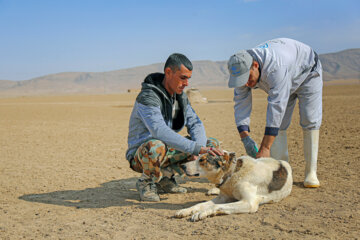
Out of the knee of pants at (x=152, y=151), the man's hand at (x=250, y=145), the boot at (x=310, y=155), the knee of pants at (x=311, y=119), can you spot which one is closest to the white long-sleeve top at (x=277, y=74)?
the man's hand at (x=250, y=145)

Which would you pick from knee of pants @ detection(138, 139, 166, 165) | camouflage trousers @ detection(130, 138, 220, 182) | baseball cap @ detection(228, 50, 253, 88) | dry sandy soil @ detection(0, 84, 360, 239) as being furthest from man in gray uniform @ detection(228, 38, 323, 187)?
knee of pants @ detection(138, 139, 166, 165)

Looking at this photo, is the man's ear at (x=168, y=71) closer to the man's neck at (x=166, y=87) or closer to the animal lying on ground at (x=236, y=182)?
the man's neck at (x=166, y=87)

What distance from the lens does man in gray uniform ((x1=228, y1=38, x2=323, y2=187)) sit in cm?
457

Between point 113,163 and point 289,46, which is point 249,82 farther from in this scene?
point 113,163

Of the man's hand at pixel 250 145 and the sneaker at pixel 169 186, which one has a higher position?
the man's hand at pixel 250 145

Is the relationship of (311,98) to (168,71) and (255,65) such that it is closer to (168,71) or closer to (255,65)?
(255,65)

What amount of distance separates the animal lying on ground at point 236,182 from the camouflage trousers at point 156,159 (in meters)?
0.45

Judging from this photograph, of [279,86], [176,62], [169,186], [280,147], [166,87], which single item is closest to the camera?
[279,86]

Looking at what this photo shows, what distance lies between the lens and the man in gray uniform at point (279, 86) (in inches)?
180

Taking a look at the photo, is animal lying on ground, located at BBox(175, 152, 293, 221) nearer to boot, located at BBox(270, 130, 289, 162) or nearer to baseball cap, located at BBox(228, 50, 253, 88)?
baseball cap, located at BBox(228, 50, 253, 88)

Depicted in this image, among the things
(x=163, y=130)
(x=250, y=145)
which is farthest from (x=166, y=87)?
(x=250, y=145)

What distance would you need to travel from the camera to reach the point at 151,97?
4867mm

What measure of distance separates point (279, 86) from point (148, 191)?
2.33 meters

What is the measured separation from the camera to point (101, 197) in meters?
5.47
